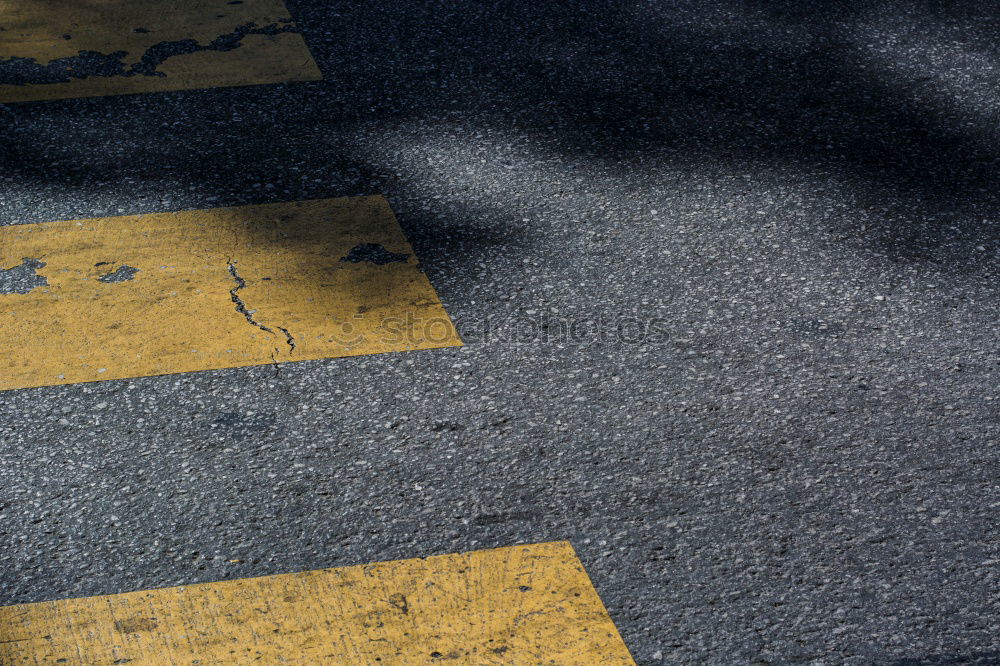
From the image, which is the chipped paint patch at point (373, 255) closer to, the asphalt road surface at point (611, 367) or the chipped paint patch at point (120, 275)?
the asphalt road surface at point (611, 367)

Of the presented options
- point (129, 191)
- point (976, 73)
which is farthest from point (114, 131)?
point (976, 73)

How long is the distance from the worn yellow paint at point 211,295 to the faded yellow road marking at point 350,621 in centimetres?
74

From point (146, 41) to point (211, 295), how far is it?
2.03 meters

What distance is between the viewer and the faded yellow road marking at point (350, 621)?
1882mm

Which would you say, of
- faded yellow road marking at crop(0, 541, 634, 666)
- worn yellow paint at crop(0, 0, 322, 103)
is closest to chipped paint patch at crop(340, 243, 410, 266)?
faded yellow road marking at crop(0, 541, 634, 666)

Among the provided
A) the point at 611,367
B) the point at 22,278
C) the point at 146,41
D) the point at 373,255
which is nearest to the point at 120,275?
the point at 22,278

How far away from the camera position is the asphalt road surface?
208 cm

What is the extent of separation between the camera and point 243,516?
2166 mm

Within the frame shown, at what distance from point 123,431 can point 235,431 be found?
0.25m

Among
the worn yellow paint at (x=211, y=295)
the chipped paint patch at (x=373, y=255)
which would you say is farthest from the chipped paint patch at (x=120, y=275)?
the chipped paint patch at (x=373, y=255)

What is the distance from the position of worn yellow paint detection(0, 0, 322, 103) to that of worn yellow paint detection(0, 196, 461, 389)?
108cm

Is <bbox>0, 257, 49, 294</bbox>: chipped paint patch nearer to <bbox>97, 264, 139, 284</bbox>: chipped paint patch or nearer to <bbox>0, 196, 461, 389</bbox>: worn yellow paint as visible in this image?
<bbox>0, 196, 461, 389</bbox>: worn yellow paint

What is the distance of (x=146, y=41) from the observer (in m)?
4.39

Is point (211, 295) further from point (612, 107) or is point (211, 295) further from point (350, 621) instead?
point (612, 107)
